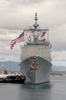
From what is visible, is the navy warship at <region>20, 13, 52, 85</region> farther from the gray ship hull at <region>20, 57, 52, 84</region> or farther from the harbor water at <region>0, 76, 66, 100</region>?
the harbor water at <region>0, 76, 66, 100</region>

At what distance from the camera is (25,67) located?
166 feet

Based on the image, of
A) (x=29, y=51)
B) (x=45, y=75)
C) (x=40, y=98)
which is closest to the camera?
(x=40, y=98)

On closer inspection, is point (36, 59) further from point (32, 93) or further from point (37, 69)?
point (32, 93)

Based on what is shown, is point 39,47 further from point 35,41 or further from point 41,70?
point 41,70

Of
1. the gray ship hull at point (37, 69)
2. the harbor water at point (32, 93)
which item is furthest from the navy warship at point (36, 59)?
the harbor water at point (32, 93)

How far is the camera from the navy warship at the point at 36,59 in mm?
45938

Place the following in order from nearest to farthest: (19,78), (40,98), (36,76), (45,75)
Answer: (40,98)
(36,76)
(45,75)
(19,78)

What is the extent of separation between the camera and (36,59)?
4553 centimetres

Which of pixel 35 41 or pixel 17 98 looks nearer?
pixel 17 98

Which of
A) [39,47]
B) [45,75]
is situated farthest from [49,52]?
[45,75]

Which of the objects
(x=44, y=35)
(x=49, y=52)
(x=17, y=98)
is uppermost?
(x=44, y=35)

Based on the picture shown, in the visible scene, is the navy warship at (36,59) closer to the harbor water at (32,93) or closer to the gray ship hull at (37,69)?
the gray ship hull at (37,69)

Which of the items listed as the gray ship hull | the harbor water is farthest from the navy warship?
the harbor water

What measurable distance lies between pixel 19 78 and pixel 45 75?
46.6ft
